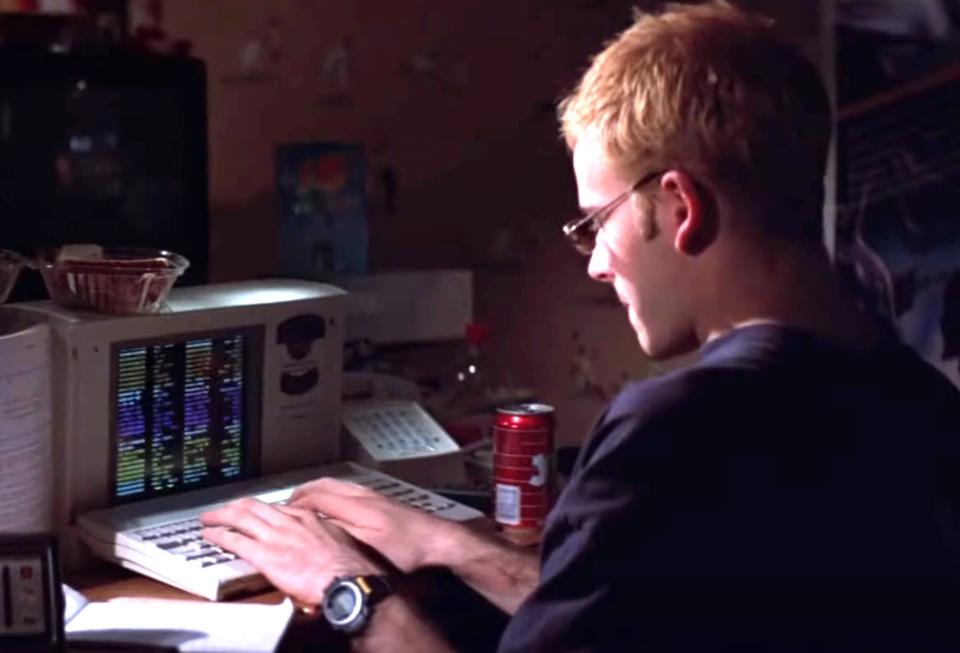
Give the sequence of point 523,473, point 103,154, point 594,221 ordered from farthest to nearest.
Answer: point 103,154, point 523,473, point 594,221

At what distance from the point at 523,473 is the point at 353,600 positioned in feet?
1.32

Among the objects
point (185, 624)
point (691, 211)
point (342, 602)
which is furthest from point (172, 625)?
point (691, 211)

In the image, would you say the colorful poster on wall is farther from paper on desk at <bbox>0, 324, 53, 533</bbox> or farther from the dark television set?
paper on desk at <bbox>0, 324, 53, 533</bbox>

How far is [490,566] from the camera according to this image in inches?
64.8

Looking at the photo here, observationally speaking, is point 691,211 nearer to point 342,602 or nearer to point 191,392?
point 342,602

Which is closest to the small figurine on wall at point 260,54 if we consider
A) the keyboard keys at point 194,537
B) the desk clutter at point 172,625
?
the keyboard keys at point 194,537

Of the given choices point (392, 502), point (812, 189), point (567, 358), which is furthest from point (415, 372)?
point (812, 189)

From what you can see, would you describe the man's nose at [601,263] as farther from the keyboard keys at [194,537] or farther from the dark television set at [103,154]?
the dark television set at [103,154]

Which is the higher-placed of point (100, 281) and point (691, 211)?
point (691, 211)

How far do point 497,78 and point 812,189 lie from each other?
1624 millimetres

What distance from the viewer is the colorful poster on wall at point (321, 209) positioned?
249 cm

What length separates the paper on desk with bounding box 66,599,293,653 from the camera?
140 cm

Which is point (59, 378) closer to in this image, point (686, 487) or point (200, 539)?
point (200, 539)

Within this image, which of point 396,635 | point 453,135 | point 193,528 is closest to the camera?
point 396,635
